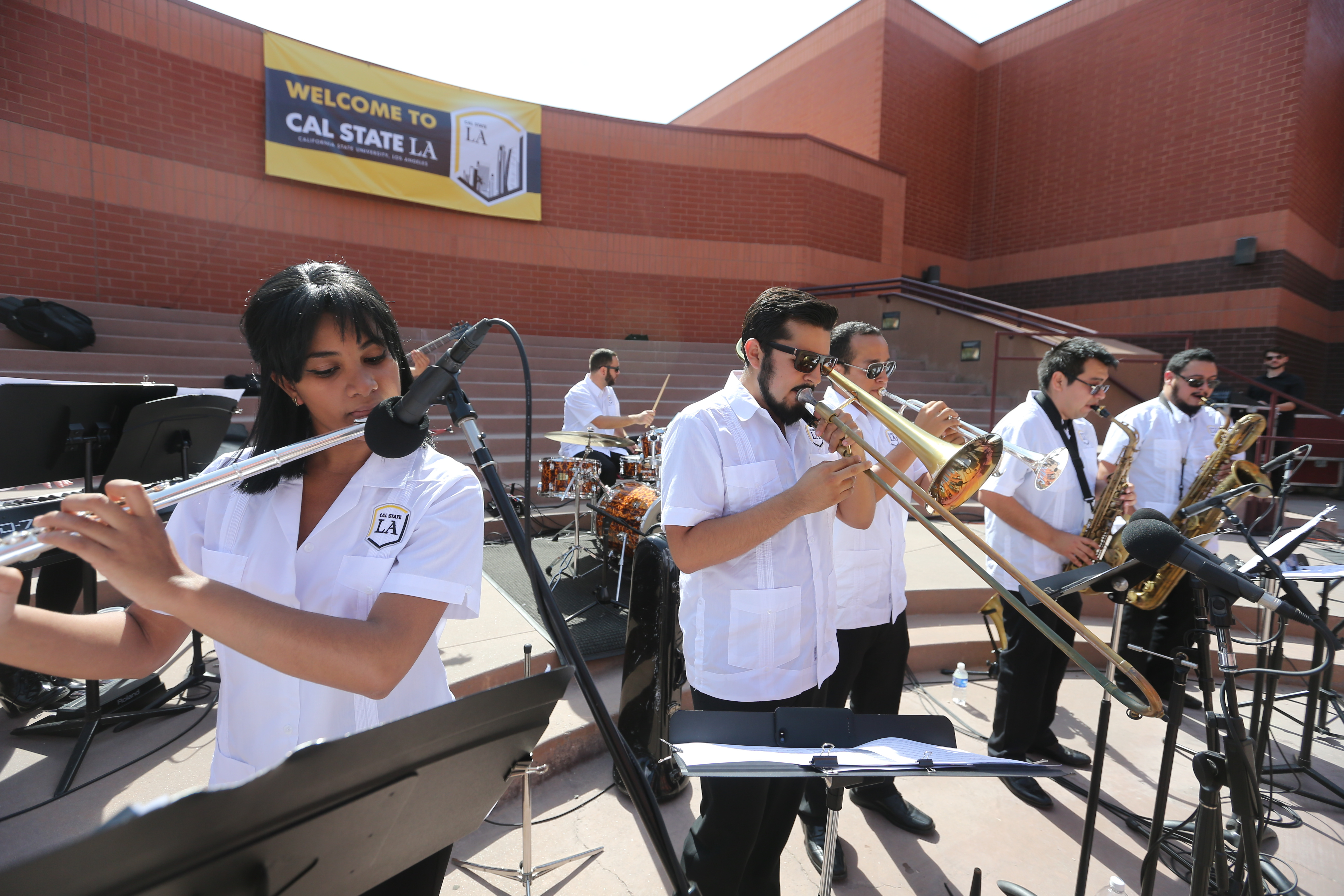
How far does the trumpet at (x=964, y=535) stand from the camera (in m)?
1.55

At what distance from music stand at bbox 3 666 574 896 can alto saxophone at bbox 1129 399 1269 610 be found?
404 centimetres

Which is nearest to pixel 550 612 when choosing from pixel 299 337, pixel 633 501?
pixel 299 337

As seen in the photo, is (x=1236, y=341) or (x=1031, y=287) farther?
(x=1031, y=287)

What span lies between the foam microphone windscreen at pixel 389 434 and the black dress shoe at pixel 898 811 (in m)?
3.06

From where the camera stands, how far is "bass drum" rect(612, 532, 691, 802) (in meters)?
3.34

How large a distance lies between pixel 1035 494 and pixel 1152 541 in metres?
1.58

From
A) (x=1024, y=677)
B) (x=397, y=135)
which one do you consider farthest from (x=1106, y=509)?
(x=397, y=135)

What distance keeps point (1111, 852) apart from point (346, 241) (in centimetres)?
1265

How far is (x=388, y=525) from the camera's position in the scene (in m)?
1.42

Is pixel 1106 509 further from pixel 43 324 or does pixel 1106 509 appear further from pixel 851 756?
pixel 43 324

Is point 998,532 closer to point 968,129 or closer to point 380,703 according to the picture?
point 380,703

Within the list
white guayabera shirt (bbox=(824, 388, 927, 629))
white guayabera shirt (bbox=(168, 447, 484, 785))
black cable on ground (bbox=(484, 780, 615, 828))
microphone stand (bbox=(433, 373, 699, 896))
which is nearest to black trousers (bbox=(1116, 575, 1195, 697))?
white guayabera shirt (bbox=(824, 388, 927, 629))

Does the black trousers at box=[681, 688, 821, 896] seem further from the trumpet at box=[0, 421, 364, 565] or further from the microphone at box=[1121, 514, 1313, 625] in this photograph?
the trumpet at box=[0, 421, 364, 565]

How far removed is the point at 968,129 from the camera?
16391 mm
